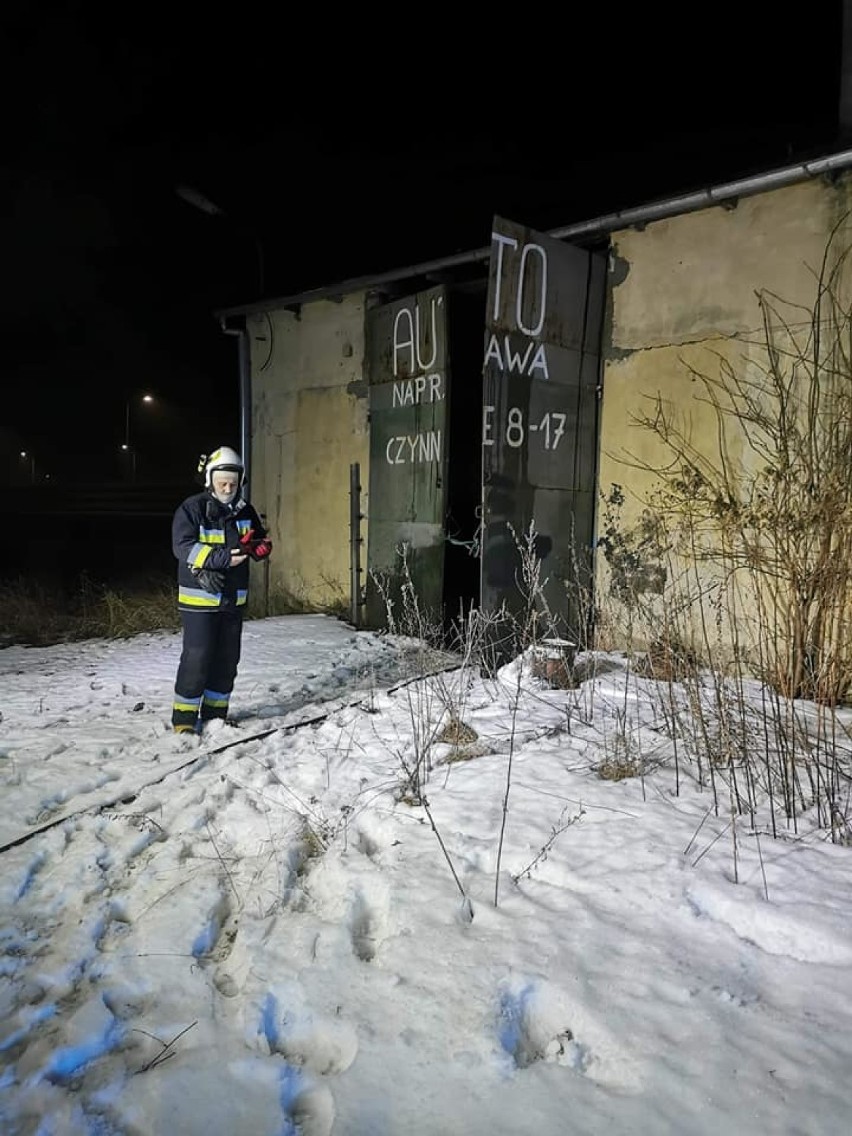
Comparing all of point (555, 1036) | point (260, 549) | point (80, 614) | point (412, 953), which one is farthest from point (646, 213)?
point (80, 614)

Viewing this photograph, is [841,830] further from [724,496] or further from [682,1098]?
[724,496]

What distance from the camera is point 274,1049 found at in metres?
1.88

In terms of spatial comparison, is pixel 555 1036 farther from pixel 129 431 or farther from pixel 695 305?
pixel 129 431

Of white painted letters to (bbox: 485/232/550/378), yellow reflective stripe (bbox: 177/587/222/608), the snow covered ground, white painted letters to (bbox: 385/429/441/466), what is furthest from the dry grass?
white painted letters to (bbox: 485/232/550/378)

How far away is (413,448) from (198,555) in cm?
391

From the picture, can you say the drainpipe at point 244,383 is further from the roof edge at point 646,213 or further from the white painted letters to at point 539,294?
the white painted letters to at point 539,294

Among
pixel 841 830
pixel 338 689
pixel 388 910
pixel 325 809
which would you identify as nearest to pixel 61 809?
pixel 325 809

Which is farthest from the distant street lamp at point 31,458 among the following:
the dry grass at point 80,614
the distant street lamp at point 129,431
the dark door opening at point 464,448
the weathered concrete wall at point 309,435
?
the dark door opening at point 464,448

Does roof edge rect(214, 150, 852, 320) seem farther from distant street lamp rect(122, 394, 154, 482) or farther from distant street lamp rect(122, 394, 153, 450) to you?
distant street lamp rect(122, 394, 153, 450)

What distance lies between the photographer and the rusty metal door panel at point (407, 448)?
7.36m

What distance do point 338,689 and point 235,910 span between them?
317 centimetres

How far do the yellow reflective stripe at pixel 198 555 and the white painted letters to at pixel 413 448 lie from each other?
360 centimetres

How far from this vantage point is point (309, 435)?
9266mm

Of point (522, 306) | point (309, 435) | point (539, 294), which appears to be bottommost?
point (309, 435)
